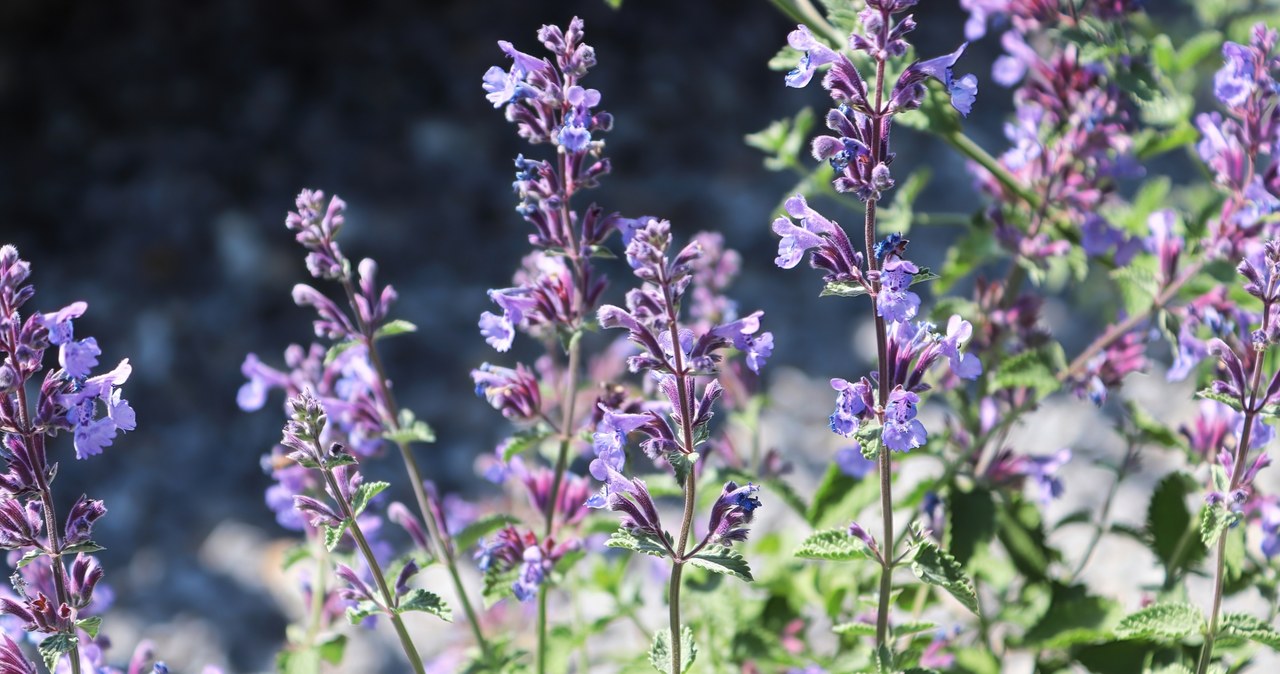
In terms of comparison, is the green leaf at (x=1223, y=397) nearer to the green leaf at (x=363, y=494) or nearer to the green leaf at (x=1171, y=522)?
the green leaf at (x=1171, y=522)

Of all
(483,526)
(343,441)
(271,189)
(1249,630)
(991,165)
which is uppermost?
(271,189)

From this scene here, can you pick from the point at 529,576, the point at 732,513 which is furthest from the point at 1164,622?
the point at 529,576

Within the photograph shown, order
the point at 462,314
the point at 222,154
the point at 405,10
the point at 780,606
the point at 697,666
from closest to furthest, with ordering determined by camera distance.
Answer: the point at 697,666 → the point at 780,606 → the point at 462,314 → the point at 222,154 → the point at 405,10

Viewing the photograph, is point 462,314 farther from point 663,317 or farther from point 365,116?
point 663,317

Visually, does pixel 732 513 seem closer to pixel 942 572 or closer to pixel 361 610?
pixel 942 572

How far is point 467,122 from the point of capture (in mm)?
4035

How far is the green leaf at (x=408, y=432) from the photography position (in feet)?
3.91

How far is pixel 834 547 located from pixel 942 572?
84mm

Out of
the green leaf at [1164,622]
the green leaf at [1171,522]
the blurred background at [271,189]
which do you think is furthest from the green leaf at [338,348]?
the blurred background at [271,189]

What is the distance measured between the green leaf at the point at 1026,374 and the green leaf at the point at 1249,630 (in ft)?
0.89

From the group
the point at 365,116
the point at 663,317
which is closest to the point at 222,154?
the point at 365,116

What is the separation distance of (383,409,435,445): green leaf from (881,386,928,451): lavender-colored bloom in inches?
15.8

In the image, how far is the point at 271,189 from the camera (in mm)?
3834

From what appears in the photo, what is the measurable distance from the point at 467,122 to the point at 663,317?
3214mm
